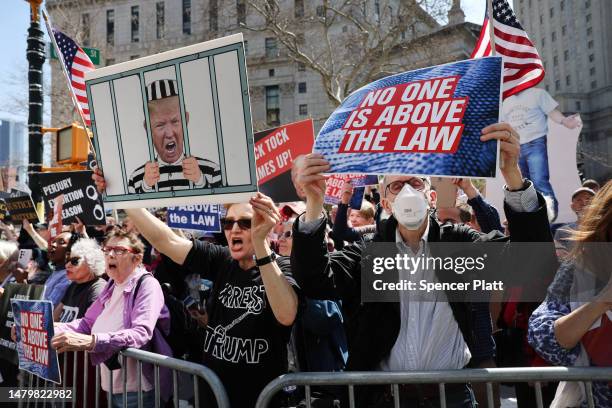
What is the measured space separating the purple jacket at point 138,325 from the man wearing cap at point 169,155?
3.21ft

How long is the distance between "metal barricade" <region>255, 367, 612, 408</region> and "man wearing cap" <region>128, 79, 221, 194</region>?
3.14ft

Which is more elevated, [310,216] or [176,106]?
[176,106]

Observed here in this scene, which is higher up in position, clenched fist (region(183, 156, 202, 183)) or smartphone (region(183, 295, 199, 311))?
clenched fist (region(183, 156, 202, 183))

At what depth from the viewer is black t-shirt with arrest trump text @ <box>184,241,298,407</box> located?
2.80 meters

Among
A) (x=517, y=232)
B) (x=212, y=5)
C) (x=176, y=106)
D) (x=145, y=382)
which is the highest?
(x=212, y=5)

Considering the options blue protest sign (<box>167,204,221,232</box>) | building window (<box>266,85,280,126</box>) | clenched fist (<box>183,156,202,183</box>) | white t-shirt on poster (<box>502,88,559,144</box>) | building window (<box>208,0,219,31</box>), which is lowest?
blue protest sign (<box>167,204,221,232</box>)

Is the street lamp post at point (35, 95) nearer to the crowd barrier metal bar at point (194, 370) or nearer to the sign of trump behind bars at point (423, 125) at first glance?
the crowd barrier metal bar at point (194, 370)

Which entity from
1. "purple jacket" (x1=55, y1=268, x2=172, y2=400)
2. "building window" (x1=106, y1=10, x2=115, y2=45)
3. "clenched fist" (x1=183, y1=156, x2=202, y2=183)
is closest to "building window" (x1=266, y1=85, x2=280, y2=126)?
"building window" (x1=106, y1=10, x2=115, y2=45)

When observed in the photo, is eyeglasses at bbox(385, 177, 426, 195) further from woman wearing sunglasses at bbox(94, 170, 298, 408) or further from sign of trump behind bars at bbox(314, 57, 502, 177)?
woman wearing sunglasses at bbox(94, 170, 298, 408)

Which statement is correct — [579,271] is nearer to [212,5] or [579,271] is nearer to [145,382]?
[145,382]

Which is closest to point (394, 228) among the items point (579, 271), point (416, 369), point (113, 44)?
point (416, 369)

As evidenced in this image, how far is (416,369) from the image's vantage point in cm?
241

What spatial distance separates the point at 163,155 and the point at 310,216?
0.86 m

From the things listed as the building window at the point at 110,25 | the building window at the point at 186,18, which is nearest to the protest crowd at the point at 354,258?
the building window at the point at 186,18
